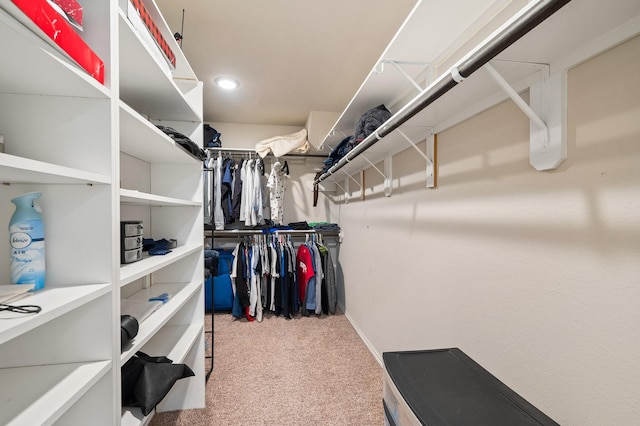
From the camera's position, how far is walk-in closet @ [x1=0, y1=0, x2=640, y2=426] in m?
0.62

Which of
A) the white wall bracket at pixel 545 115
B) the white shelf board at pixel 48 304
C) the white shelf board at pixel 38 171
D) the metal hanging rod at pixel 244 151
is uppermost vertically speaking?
the metal hanging rod at pixel 244 151

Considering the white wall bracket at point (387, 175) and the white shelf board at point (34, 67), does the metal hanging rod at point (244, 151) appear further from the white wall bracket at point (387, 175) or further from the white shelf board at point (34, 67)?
the white shelf board at point (34, 67)

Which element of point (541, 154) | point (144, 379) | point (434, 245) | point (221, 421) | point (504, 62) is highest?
point (504, 62)

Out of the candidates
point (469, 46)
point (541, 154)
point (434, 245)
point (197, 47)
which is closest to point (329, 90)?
point (197, 47)

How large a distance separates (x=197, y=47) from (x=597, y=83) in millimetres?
2297

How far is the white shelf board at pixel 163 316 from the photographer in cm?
94

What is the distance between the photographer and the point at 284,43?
189 cm

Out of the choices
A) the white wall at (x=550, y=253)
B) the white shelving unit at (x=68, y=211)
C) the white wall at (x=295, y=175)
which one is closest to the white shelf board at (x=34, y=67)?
the white shelving unit at (x=68, y=211)

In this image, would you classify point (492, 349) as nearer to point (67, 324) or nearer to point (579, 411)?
point (579, 411)

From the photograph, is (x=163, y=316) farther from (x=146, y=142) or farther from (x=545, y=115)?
(x=545, y=115)

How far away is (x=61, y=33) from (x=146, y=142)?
0.64 metres

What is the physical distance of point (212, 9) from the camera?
1566 millimetres

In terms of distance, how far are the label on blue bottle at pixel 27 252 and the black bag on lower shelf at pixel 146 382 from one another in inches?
19.5

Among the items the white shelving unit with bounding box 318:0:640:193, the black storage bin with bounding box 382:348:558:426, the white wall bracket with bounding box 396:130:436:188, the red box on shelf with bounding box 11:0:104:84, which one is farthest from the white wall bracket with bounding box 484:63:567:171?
the red box on shelf with bounding box 11:0:104:84
